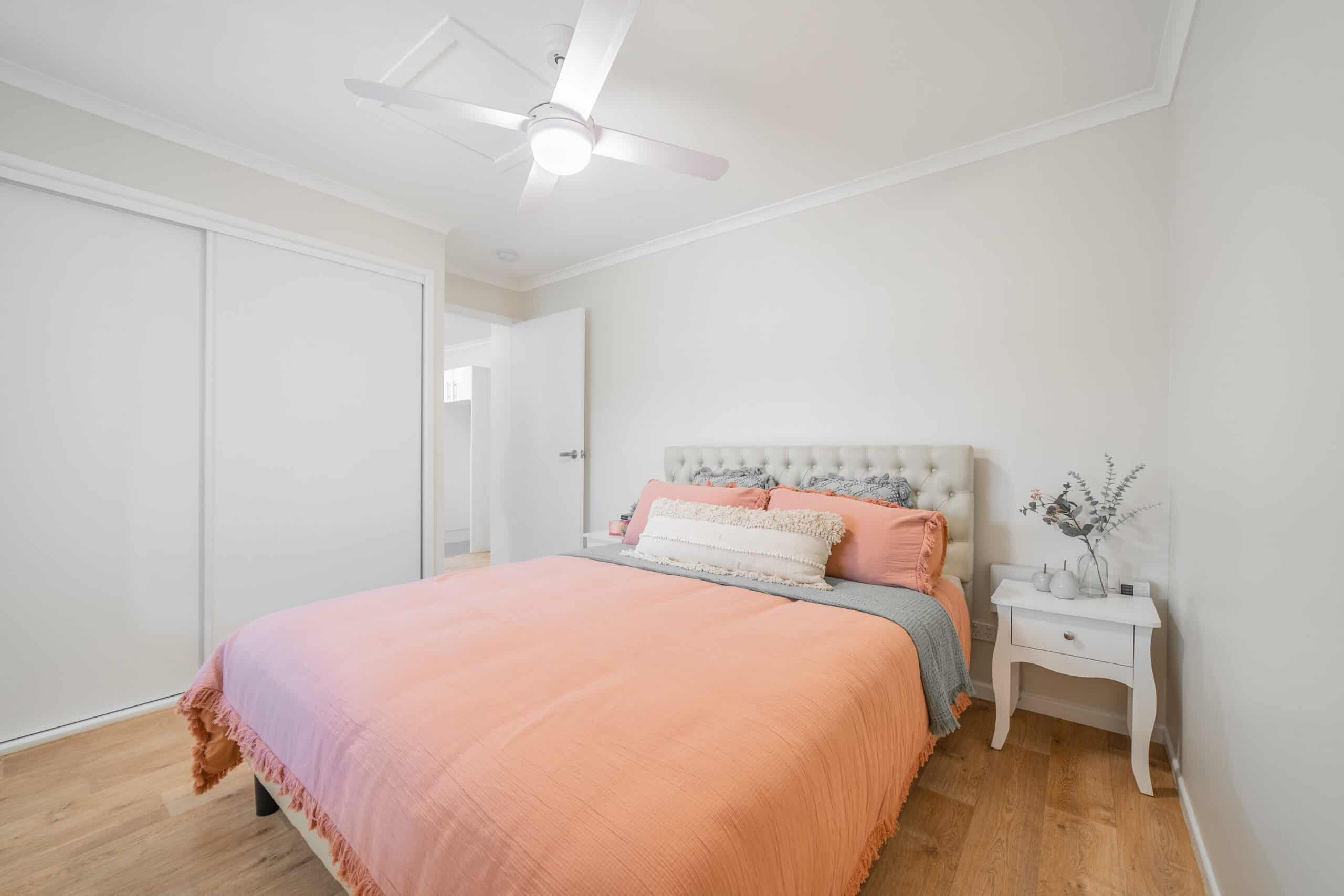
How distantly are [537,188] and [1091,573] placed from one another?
269 centimetres

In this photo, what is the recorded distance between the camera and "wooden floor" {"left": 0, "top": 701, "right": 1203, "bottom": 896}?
1411mm

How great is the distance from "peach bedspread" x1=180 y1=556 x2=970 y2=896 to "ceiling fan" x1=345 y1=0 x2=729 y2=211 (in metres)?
1.48

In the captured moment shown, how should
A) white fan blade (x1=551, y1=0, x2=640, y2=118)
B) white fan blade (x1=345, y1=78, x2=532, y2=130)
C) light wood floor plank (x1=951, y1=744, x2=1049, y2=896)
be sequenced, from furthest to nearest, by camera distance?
white fan blade (x1=345, y1=78, x2=532, y2=130)
light wood floor plank (x1=951, y1=744, x2=1049, y2=896)
white fan blade (x1=551, y1=0, x2=640, y2=118)

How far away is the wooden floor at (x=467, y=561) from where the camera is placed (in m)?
5.25

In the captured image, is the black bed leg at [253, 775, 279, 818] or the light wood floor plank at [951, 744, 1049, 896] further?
the black bed leg at [253, 775, 279, 818]

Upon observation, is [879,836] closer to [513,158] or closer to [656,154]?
[656,154]

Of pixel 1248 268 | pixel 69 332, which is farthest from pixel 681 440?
pixel 69 332

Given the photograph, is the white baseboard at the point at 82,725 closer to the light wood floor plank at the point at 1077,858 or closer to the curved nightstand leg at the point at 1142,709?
the light wood floor plank at the point at 1077,858

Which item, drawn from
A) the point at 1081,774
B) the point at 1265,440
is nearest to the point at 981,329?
the point at 1265,440

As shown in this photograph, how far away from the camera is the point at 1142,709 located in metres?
1.76

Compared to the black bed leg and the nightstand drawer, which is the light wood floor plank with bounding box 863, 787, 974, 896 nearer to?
the nightstand drawer

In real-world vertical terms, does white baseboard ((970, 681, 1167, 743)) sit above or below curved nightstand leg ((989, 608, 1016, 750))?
below

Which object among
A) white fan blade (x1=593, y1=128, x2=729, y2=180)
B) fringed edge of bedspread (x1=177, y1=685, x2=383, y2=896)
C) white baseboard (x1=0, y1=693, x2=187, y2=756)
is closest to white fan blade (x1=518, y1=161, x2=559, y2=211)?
white fan blade (x1=593, y1=128, x2=729, y2=180)

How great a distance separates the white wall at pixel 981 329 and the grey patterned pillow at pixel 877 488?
0.28 metres
